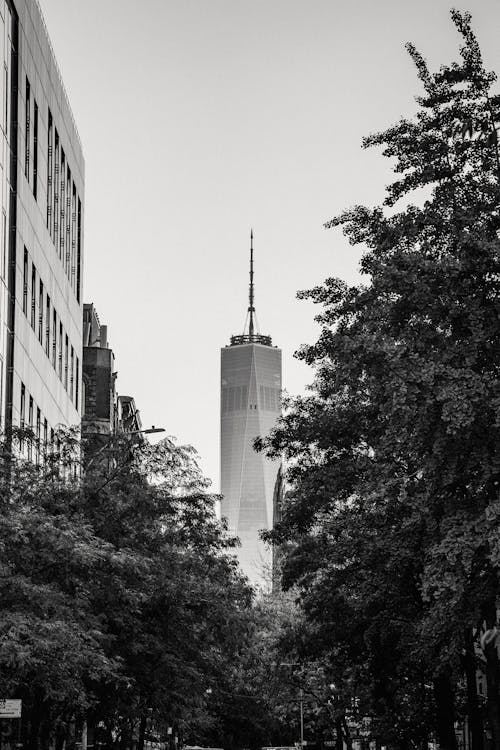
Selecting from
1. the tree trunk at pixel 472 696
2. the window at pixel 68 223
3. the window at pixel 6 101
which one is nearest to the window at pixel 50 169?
the window at pixel 68 223

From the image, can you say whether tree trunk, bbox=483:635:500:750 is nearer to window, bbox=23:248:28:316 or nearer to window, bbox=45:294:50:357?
window, bbox=23:248:28:316

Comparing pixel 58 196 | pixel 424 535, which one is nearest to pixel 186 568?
pixel 424 535

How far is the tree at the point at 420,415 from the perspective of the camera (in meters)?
22.9

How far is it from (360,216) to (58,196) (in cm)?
4423

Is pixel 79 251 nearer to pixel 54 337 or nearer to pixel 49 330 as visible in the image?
pixel 54 337

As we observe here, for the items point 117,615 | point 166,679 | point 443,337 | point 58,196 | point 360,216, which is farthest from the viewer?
point 58,196

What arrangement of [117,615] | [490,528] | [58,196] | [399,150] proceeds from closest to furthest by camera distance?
[490,528] → [399,150] → [117,615] → [58,196]

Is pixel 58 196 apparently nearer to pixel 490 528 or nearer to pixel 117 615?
pixel 117 615

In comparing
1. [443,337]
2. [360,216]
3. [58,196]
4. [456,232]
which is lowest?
[443,337]

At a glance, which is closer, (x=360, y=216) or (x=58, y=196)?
(x=360, y=216)

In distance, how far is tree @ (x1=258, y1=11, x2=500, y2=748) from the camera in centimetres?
2292

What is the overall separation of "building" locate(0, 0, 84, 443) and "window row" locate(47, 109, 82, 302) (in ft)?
0.19

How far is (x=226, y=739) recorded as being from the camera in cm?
12144

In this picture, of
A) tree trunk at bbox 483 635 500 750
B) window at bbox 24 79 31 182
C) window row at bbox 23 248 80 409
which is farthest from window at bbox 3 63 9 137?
tree trunk at bbox 483 635 500 750
